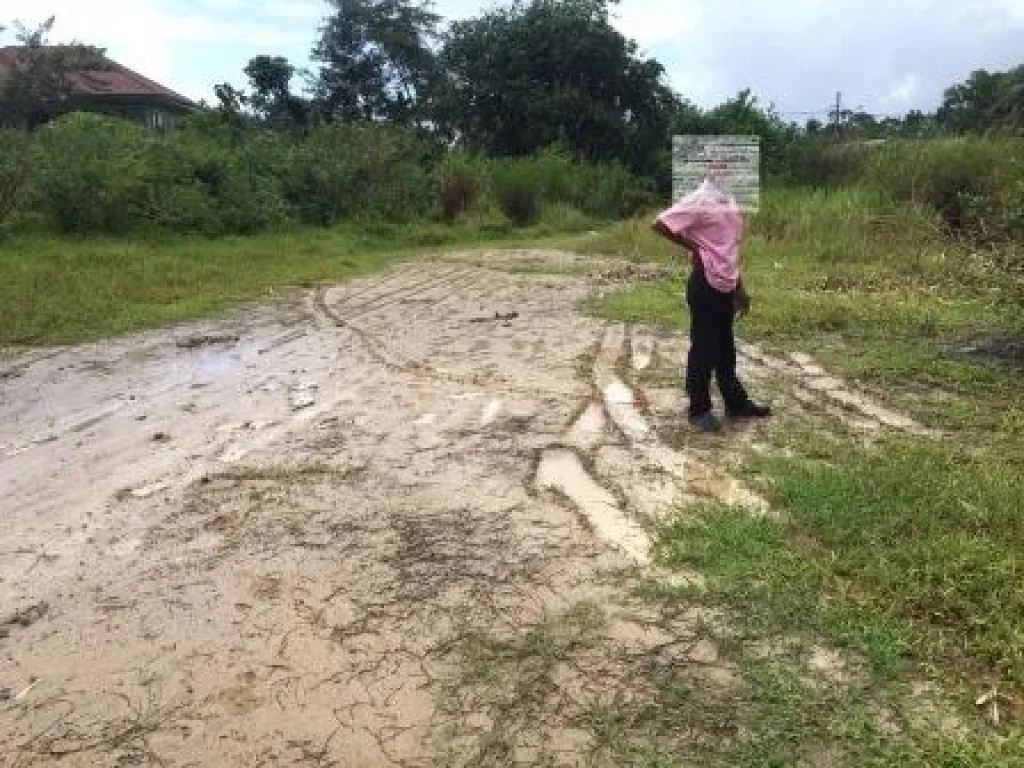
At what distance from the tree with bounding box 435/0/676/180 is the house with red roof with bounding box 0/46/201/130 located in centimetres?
1210

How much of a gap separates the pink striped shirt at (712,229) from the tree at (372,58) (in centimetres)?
2909

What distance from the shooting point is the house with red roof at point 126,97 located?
1430 inches

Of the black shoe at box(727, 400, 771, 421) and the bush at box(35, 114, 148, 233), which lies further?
the bush at box(35, 114, 148, 233)

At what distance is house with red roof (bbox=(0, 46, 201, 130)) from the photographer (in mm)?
36312

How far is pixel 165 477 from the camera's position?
5.37m

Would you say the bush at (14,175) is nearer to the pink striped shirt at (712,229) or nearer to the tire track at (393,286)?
the tire track at (393,286)

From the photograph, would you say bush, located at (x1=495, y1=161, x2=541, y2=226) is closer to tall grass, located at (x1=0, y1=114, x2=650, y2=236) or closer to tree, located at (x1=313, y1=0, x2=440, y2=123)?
tall grass, located at (x1=0, y1=114, x2=650, y2=236)

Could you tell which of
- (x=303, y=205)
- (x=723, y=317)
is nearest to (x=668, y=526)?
(x=723, y=317)

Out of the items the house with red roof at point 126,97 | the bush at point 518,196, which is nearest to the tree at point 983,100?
the bush at point 518,196

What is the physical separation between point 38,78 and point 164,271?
21.7m

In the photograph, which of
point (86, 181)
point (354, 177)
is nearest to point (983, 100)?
point (354, 177)

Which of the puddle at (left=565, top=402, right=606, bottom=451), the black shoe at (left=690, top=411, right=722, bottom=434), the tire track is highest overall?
the tire track

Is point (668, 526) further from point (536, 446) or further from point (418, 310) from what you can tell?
point (418, 310)

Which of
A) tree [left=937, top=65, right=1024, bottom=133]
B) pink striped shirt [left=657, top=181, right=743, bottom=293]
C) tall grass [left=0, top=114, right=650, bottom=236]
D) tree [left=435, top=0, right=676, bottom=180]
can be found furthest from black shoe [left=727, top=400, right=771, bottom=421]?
tree [left=435, top=0, right=676, bottom=180]
